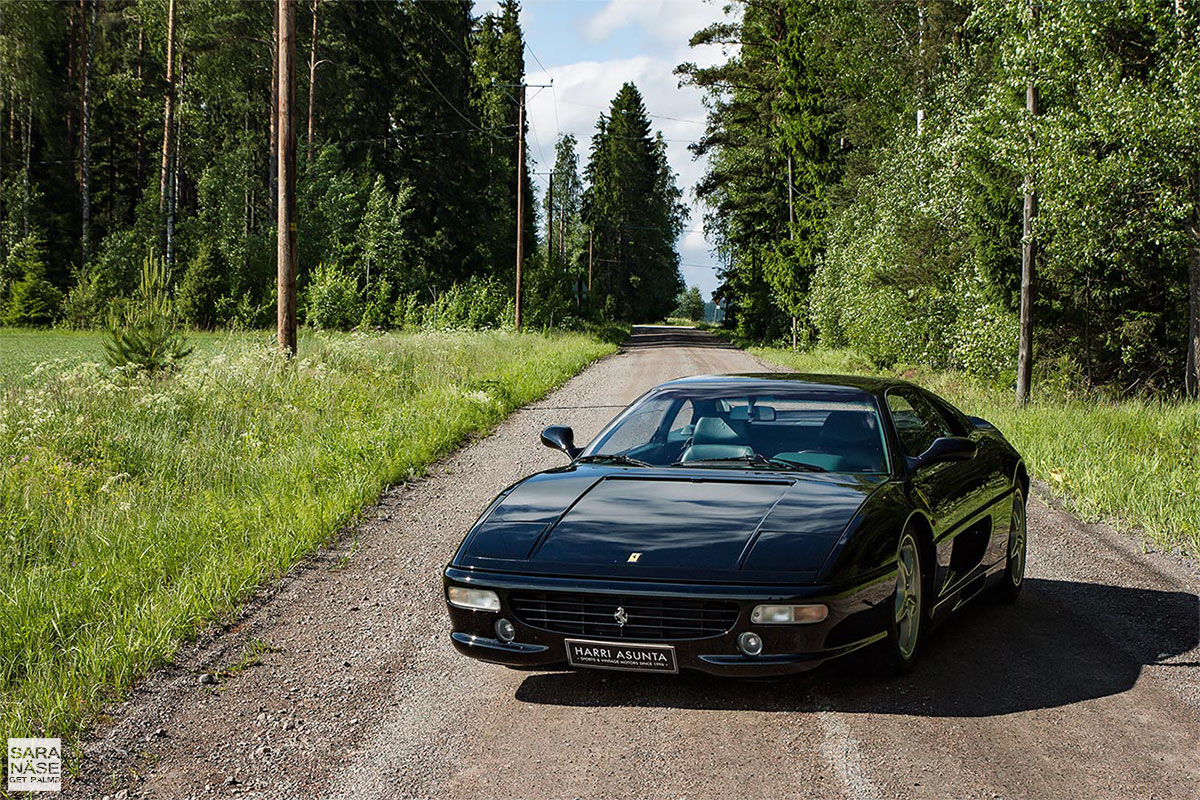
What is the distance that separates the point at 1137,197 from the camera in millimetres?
16594

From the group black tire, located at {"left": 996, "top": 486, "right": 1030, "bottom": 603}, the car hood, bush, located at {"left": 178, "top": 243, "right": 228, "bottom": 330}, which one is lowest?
black tire, located at {"left": 996, "top": 486, "right": 1030, "bottom": 603}

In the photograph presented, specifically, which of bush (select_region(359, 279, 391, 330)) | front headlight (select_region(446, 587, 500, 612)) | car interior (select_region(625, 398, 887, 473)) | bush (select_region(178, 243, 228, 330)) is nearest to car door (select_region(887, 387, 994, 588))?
car interior (select_region(625, 398, 887, 473))

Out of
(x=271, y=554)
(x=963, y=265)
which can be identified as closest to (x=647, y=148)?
(x=963, y=265)

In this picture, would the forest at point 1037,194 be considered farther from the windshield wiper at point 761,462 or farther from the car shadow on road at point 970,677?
the windshield wiper at point 761,462

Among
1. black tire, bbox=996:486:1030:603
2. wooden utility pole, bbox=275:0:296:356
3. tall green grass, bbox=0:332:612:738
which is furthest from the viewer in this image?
wooden utility pole, bbox=275:0:296:356

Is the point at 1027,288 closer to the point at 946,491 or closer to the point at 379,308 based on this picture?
the point at 946,491

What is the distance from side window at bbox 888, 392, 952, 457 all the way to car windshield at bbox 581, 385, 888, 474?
9.8 inches

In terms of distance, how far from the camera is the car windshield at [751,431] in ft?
17.6

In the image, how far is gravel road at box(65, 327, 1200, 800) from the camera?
12.2ft

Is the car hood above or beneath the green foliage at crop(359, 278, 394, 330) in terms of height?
beneath

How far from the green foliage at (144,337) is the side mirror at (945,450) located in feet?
34.0

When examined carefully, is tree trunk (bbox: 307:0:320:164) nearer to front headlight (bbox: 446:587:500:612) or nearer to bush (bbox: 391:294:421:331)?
bush (bbox: 391:294:421:331)

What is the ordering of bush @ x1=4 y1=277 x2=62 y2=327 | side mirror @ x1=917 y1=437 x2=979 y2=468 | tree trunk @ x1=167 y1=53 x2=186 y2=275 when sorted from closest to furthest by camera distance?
side mirror @ x1=917 y1=437 x2=979 y2=468 → bush @ x1=4 y1=277 x2=62 y2=327 → tree trunk @ x1=167 y1=53 x2=186 y2=275

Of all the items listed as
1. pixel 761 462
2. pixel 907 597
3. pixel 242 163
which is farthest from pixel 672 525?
pixel 242 163
